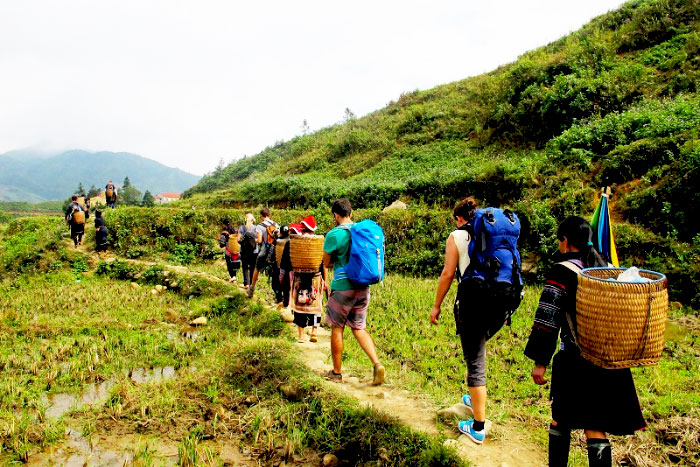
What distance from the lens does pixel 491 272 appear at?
3508 mm

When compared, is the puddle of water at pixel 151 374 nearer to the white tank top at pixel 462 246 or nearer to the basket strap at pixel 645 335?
the white tank top at pixel 462 246

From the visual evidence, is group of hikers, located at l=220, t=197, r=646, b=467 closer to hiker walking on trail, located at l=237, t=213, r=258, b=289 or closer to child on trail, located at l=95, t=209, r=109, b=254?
hiker walking on trail, located at l=237, t=213, r=258, b=289

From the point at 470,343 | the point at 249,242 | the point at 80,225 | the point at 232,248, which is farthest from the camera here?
the point at 80,225

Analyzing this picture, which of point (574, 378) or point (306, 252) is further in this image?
point (306, 252)

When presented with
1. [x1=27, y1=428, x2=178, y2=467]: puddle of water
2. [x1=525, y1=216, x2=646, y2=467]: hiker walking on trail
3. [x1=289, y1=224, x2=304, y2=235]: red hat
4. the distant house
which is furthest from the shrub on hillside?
the distant house

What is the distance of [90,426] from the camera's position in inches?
172

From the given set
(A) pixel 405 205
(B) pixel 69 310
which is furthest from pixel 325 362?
(A) pixel 405 205

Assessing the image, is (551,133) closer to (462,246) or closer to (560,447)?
(462,246)

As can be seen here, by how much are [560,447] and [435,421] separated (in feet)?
4.61

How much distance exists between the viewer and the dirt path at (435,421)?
3574mm

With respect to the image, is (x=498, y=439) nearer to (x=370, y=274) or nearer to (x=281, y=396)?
(x=370, y=274)

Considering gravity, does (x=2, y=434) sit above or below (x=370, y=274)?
below

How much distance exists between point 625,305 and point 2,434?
533cm

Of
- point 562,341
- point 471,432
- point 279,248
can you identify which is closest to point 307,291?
point 279,248
